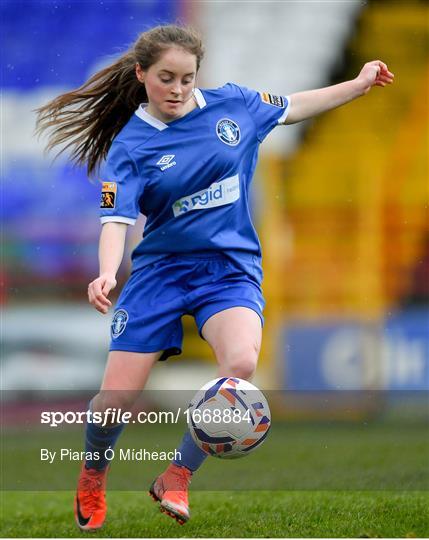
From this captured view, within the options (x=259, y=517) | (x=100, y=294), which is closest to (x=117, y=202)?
(x=100, y=294)

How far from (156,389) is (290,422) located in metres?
1.56

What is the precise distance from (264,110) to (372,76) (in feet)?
1.51

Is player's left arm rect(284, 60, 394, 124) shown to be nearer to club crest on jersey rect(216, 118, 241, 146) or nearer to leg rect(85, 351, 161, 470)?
club crest on jersey rect(216, 118, 241, 146)

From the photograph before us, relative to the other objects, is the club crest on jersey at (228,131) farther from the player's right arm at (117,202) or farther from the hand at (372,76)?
the hand at (372,76)

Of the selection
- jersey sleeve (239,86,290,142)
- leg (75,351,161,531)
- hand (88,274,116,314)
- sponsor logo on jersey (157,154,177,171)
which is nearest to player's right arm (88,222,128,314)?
Answer: hand (88,274,116,314)

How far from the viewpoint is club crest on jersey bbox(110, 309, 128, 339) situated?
434 cm

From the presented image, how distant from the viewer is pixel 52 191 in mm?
11867

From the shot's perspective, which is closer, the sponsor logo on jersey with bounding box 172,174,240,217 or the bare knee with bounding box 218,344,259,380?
the bare knee with bounding box 218,344,259,380

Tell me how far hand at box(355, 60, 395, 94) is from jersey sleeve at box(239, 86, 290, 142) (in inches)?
12.5

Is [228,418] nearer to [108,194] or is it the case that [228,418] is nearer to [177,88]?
[108,194]

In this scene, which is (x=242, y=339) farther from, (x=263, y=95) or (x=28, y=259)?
(x=28, y=259)

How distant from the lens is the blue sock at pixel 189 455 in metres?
4.35

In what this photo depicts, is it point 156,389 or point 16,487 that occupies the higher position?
point 16,487

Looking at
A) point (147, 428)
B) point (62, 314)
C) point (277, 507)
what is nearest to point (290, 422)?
point (147, 428)
